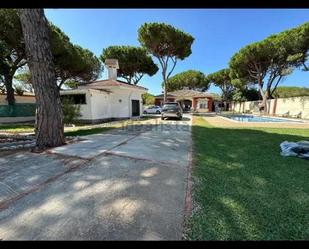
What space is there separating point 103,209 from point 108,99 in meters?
16.1

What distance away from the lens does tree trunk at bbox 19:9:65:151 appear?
5832 millimetres

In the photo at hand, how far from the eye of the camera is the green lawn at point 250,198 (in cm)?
214

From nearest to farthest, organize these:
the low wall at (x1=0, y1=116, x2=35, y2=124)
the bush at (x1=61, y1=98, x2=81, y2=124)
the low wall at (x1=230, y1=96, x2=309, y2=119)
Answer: the bush at (x1=61, y1=98, x2=81, y2=124)
the low wall at (x1=0, y1=116, x2=35, y2=124)
the low wall at (x1=230, y1=96, x2=309, y2=119)

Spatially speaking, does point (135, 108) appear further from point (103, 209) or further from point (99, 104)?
point (103, 209)

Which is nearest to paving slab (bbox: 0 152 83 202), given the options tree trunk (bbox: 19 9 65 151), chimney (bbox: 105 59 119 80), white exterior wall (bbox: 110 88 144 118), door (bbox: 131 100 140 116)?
tree trunk (bbox: 19 9 65 151)

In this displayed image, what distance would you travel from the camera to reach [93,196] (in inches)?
117

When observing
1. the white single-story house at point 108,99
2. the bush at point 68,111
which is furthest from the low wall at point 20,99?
the bush at point 68,111

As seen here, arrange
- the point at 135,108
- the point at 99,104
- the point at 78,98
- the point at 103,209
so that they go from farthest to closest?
1. the point at 135,108
2. the point at 99,104
3. the point at 78,98
4. the point at 103,209

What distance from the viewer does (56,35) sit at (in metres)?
17.1

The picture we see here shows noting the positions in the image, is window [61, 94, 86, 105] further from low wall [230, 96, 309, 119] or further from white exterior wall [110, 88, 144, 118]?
low wall [230, 96, 309, 119]

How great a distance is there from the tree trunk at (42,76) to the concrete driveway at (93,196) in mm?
1236

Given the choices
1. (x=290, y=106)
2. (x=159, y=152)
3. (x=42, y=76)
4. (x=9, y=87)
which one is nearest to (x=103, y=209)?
(x=159, y=152)

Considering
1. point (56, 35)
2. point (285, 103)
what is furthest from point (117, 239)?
point (285, 103)
